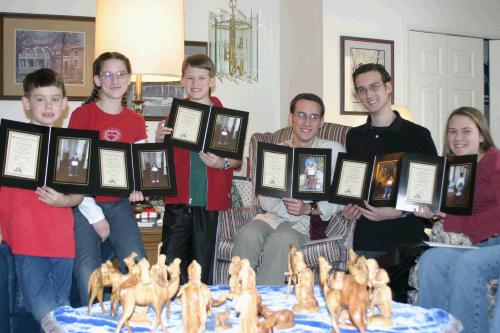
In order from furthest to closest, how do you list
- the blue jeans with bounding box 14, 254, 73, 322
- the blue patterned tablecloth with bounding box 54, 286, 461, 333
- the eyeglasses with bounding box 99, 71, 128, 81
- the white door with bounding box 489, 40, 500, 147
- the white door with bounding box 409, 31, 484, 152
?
the white door with bounding box 489, 40, 500, 147 → the white door with bounding box 409, 31, 484, 152 → the eyeglasses with bounding box 99, 71, 128, 81 → the blue jeans with bounding box 14, 254, 73, 322 → the blue patterned tablecloth with bounding box 54, 286, 461, 333

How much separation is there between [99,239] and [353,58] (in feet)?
10.5

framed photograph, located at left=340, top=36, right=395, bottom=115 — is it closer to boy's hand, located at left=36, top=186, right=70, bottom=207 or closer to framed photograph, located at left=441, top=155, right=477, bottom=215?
framed photograph, located at left=441, top=155, right=477, bottom=215

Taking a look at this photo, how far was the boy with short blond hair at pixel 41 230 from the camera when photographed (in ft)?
7.82

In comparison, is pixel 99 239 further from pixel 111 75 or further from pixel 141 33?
pixel 141 33

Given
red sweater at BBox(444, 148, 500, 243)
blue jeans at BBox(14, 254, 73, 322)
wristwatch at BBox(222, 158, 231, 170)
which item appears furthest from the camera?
wristwatch at BBox(222, 158, 231, 170)

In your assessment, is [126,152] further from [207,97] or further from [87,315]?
[87,315]

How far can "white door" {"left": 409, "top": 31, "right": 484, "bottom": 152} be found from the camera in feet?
18.4

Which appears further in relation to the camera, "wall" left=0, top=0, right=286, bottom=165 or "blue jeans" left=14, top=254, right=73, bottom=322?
"wall" left=0, top=0, right=286, bottom=165

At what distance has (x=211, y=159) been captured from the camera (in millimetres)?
2939

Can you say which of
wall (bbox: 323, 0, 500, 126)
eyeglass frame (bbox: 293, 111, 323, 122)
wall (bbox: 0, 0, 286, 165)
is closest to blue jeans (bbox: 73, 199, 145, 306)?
eyeglass frame (bbox: 293, 111, 323, 122)

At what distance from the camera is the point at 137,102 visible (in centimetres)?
364

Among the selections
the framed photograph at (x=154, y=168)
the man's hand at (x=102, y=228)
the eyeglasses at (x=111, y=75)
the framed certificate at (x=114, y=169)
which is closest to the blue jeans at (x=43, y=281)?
the man's hand at (x=102, y=228)

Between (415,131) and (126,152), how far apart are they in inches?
60.3

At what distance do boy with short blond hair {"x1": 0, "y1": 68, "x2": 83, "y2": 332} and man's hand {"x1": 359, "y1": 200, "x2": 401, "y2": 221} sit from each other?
4.60 ft
